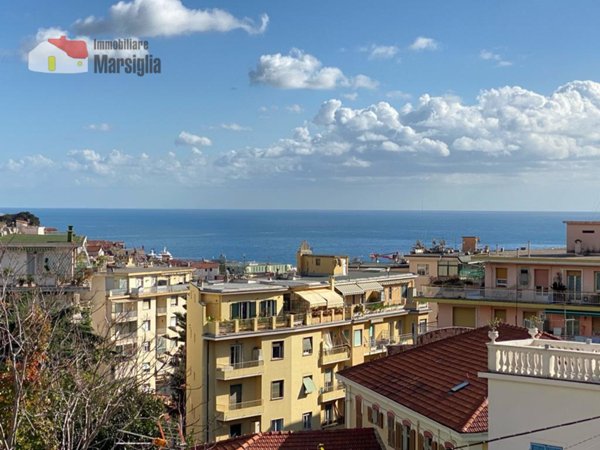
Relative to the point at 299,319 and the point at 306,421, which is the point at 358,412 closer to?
the point at 299,319

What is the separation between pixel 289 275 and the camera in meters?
49.6

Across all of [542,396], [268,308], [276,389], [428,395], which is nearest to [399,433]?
[428,395]

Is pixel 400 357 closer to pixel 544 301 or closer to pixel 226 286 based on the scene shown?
pixel 544 301

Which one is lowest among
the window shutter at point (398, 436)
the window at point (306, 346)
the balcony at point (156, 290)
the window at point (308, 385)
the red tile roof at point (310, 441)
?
the window at point (308, 385)

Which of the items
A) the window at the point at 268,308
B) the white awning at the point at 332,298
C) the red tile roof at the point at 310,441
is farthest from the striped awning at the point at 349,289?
the red tile roof at the point at 310,441

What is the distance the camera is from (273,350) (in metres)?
39.9

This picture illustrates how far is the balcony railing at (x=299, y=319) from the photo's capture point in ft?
124

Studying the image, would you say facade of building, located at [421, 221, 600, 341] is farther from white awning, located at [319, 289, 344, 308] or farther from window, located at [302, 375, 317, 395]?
window, located at [302, 375, 317, 395]

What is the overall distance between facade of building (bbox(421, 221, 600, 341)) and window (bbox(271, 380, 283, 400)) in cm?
810

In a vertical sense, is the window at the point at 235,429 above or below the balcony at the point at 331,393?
below

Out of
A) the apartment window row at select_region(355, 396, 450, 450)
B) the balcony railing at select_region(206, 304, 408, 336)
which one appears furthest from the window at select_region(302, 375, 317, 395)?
the apartment window row at select_region(355, 396, 450, 450)

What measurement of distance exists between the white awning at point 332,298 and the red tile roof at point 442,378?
805 inches

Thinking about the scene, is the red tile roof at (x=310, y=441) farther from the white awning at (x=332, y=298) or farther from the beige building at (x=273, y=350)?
the white awning at (x=332, y=298)

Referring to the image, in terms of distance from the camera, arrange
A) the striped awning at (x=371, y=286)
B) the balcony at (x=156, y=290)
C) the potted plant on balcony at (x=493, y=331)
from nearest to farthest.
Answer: the potted plant on balcony at (x=493, y=331)
the striped awning at (x=371, y=286)
the balcony at (x=156, y=290)
